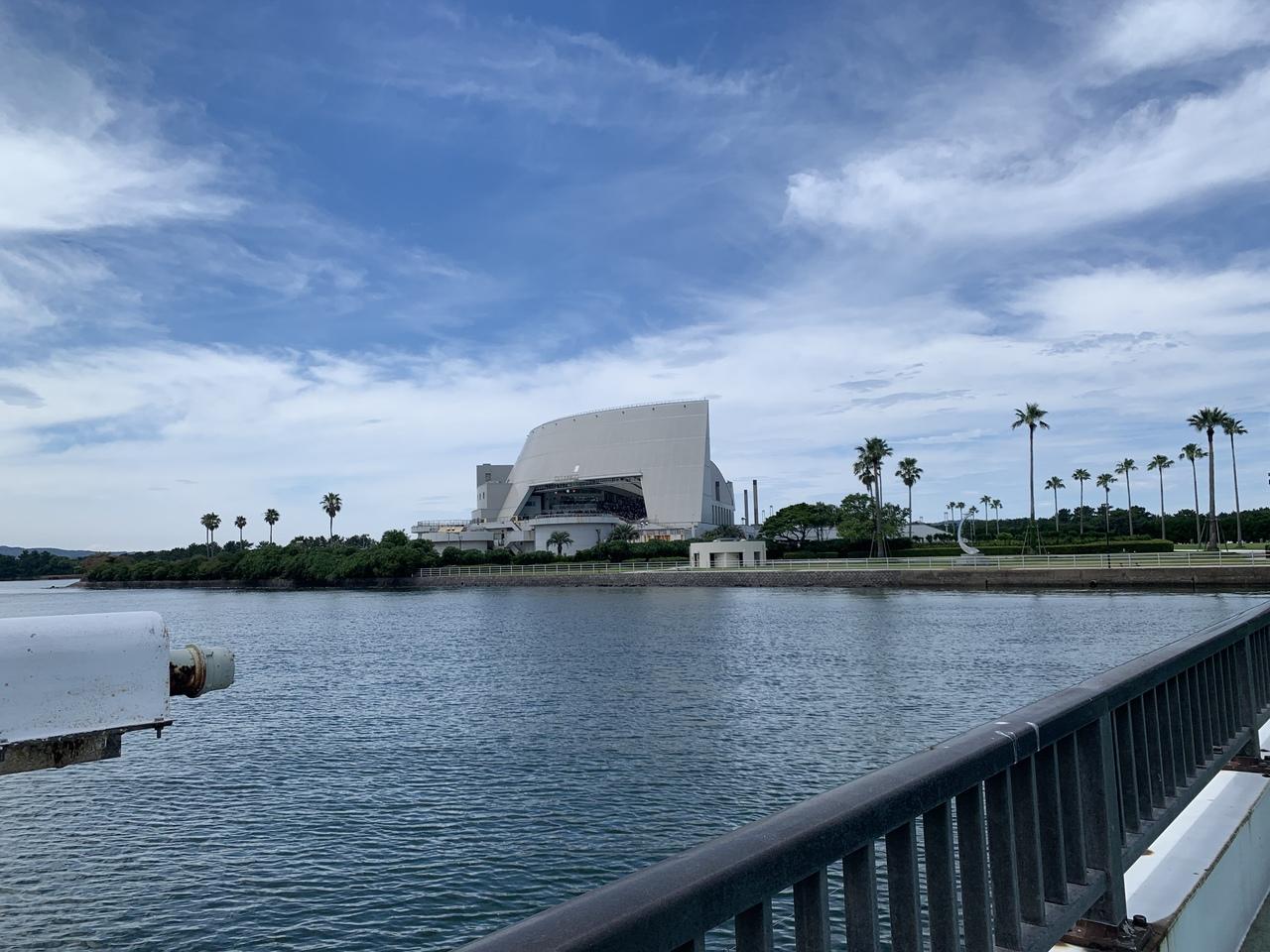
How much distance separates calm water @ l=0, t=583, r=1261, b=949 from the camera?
930cm

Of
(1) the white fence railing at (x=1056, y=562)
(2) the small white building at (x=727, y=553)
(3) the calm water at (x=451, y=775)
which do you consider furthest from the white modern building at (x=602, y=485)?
(3) the calm water at (x=451, y=775)

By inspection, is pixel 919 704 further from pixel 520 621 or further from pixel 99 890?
pixel 520 621

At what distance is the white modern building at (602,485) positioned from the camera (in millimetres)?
119363

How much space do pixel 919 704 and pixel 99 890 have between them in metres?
14.6

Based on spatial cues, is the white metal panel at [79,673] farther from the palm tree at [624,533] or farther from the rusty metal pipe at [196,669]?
the palm tree at [624,533]

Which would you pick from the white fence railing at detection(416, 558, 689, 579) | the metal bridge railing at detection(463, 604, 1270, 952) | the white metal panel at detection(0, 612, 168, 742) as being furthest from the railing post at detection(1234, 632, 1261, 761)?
the white fence railing at detection(416, 558, 689, 579)

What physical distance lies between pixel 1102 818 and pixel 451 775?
1230cm

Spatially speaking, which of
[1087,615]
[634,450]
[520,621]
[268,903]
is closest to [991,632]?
[1087,615]

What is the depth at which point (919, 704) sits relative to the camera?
18.5 metres

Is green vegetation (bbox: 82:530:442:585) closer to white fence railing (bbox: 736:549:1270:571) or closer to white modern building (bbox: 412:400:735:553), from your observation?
white modern building (bbox: 412:400:735:553)

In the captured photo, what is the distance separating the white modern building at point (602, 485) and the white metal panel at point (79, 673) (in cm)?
11030

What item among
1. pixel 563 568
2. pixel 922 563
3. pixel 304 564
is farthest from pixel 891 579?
pixel 304 564

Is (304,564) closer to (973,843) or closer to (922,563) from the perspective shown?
(922,563)

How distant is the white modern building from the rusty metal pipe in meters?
110
